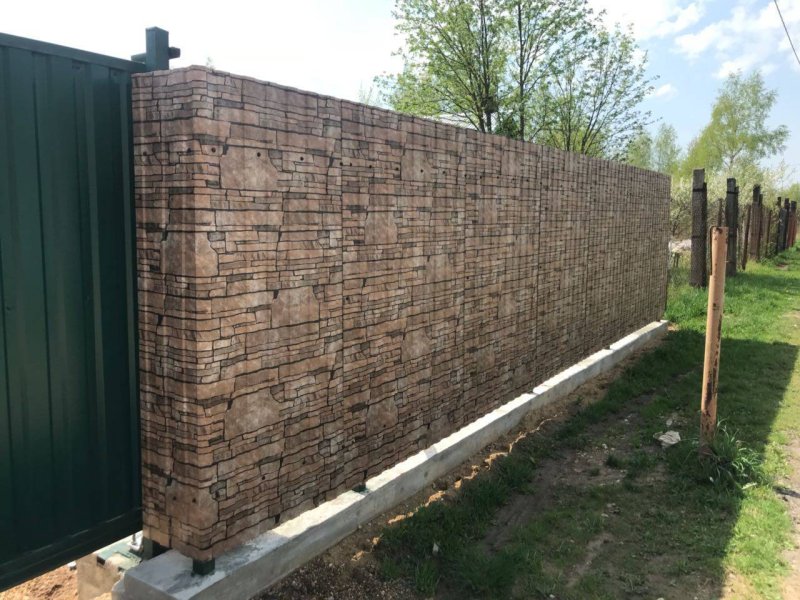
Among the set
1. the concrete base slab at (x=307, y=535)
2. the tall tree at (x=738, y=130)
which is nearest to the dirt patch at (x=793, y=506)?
the concrete base slab at (x=307, y=535)

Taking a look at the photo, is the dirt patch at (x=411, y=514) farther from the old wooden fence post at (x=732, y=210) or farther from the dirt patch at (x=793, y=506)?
the old wooden fence post at (x=732, y=210)

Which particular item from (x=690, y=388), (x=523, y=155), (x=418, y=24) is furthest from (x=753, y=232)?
(x=523, y=155)

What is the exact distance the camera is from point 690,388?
7.22 m

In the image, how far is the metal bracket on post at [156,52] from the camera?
296cm

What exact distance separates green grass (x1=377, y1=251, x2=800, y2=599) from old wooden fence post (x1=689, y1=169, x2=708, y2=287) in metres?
6.24

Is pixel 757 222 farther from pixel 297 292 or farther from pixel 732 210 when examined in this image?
Result: pixel 297 292

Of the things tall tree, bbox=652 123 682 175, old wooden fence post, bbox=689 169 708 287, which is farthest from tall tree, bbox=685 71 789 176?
old wooden fence post, bbox=689 169 708 287

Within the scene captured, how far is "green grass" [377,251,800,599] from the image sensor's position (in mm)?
3652

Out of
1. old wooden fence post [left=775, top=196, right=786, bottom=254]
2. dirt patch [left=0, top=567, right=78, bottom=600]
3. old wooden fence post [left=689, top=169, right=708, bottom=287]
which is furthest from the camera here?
old wooden fence post [left=775, top=196, right=786, bottom=254]

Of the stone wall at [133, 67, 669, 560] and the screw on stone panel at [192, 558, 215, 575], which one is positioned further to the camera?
the screw on stone panel at [192, 558, 215, 575]

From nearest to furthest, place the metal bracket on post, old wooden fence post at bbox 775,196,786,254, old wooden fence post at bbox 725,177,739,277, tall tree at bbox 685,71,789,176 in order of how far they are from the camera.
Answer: the metal bracket on post, old wooden fence post at bbox 725,177,739,277, old wooden fence post at bbox 775,196,786,254, tall tree at bbox 685,71,789,176

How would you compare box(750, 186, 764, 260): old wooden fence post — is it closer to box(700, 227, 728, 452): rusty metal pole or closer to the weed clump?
box(700, 227, 728, 452): rusty metal pole

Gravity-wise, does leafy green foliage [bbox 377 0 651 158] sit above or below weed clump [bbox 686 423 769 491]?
above

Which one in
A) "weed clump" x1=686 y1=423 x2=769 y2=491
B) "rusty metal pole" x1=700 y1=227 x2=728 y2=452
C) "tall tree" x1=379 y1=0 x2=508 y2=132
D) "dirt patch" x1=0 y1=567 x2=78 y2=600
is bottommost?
"dirt patch" x1=0 y1=567 x2=78 y2=600
